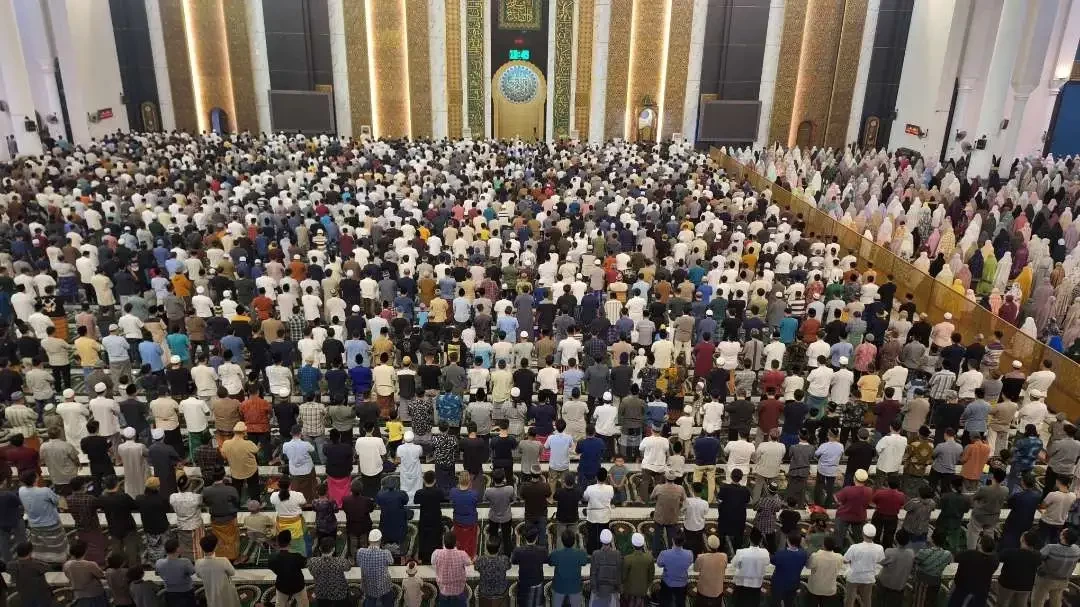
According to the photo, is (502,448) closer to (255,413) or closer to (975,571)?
(255,413)

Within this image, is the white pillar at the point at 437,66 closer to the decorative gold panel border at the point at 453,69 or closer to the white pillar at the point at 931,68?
the decorative gold panel border at the point at 453,69

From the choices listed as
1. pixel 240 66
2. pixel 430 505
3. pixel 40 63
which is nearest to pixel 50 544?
pixel 430 505

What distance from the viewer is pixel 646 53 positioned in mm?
29875

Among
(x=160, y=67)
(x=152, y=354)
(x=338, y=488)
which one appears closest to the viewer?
(x=338, y=488)

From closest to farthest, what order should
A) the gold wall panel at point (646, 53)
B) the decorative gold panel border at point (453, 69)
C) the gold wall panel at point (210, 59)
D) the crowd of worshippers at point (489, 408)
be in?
the crowd of worshippers at point (489, 408) < the gold wall panel at point (210, 59) < the decorative gold panel border at point (453, 69) < the gold wall panel at point (646, 53)

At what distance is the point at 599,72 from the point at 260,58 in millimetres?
13711

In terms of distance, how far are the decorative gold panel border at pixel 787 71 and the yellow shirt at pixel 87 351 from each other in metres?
27.8

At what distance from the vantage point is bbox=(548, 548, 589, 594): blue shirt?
5.94 meters

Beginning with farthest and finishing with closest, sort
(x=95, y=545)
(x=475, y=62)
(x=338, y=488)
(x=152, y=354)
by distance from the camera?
(x=475, y=62), (x=152, y=354), (x=338, y=488), (x=95, y=545)

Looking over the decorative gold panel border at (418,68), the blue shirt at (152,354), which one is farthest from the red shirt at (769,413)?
the decorative gold panel border at (418,68)

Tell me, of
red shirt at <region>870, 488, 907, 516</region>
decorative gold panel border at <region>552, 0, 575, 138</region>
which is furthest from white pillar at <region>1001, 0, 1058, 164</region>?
red shirt at <region>870, 488, 907, 516</region>

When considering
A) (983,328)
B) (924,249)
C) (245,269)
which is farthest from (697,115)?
(245,269)

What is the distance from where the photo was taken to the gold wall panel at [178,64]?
2802cm

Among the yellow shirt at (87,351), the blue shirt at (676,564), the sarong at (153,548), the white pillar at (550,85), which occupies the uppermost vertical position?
the white pillar at (550,85)
